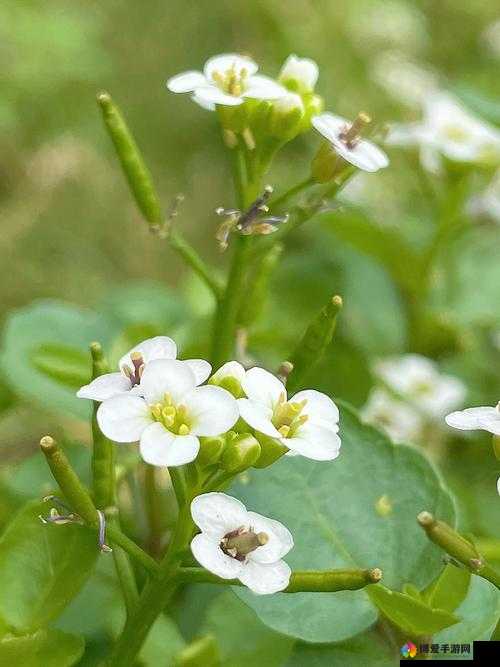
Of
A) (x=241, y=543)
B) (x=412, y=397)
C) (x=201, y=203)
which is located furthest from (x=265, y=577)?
(x=201, y=203)

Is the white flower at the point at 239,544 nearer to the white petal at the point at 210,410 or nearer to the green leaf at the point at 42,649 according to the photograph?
the white petal at the point at 210,410

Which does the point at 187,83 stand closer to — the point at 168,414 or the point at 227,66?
the point at 227,66

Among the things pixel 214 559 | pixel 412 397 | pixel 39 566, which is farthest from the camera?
pixel 412 397

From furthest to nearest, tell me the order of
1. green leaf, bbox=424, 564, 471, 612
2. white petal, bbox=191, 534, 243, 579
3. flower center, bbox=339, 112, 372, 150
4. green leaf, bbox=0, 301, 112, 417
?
green leaf, bbox=0, 301, 112, 417 < flower center, bbox=339, 112, 372, 150 < green leaf, bbox=424, 564, 471, 612 < white petal, bbox=191, 534, 243, 579

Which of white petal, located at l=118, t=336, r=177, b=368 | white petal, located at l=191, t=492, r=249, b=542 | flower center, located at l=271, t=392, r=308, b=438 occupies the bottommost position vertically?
white petal, located at l=191, t=492, r=249, b=542

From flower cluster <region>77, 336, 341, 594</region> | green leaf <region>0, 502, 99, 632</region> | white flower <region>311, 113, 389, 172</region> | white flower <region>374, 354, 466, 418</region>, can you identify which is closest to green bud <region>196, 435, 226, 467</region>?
flower cluster <region>77, 336, 341, 594</region>

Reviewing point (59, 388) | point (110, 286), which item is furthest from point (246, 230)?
point (110, 286)

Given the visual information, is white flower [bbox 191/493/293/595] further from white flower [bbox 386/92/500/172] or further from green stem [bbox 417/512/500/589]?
white flower [bbox 386/92/500/172]
